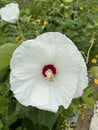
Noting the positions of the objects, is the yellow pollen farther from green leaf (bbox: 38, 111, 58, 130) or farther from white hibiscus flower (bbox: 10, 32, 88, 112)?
green leaf (bbox: 38, 111, 58, 130)

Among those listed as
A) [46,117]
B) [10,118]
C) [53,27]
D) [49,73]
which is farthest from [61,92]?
[53,27]

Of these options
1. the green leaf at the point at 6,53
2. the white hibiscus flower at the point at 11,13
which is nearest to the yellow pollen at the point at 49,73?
the green leaf at the point at 6,53

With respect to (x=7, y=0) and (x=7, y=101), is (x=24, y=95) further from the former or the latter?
(x=7, y=0)

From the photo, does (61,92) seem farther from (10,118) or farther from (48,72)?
(10,118)

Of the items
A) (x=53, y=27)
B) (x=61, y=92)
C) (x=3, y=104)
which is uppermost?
(x=61, y=92)

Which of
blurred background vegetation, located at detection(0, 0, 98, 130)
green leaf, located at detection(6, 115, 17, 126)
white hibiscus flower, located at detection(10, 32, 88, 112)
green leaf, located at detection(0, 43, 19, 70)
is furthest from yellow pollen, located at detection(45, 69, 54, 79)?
green leaf, located at detection(6, 115, 17, 126)

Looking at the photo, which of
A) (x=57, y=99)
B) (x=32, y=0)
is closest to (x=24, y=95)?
(x=57, y=99)

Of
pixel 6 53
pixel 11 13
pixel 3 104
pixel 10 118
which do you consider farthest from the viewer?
pixel 10 118

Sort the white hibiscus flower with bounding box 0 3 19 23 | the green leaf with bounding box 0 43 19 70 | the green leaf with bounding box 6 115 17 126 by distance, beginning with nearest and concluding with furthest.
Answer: the green leaf with bounding box 0 43 19 70 → the white hibiscus flower with bounding box 0 3 19 23 → the green leaf with bounding box 6 115 17 126
